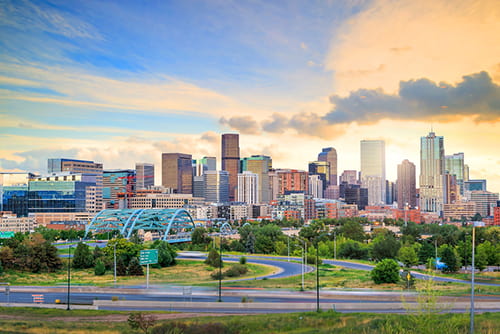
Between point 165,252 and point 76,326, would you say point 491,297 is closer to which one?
point 76,326

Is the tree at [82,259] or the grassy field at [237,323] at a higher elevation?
the grassy field at [237,323]

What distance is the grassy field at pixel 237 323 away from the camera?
32125 mm

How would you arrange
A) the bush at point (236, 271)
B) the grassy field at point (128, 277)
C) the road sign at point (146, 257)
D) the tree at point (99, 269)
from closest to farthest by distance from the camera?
the road sign at point (146, 257) → the grassy field at point (128, 277) → the bush at point (236, 271) → the tree at point (99, 269)

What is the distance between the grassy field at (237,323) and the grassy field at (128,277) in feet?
74.7

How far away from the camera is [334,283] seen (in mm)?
60219

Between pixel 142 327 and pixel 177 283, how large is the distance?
31.8m

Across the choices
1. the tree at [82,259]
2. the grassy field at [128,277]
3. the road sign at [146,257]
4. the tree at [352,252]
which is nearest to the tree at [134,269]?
the grassy field at [128,277]

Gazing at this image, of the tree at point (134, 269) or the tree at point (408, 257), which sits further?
the tree at point (408, 257)

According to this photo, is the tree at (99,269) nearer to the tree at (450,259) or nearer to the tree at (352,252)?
the tree at (352,252)

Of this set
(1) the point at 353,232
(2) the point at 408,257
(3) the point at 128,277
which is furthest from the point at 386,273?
(1) the point at 353,232

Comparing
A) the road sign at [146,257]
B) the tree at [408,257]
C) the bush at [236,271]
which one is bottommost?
the bush at [236,271]

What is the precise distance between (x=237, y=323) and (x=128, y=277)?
38.2 meters

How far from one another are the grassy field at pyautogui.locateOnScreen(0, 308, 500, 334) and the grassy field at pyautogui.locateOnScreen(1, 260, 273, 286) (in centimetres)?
2276

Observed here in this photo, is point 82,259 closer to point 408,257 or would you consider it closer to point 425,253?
point 408,257
